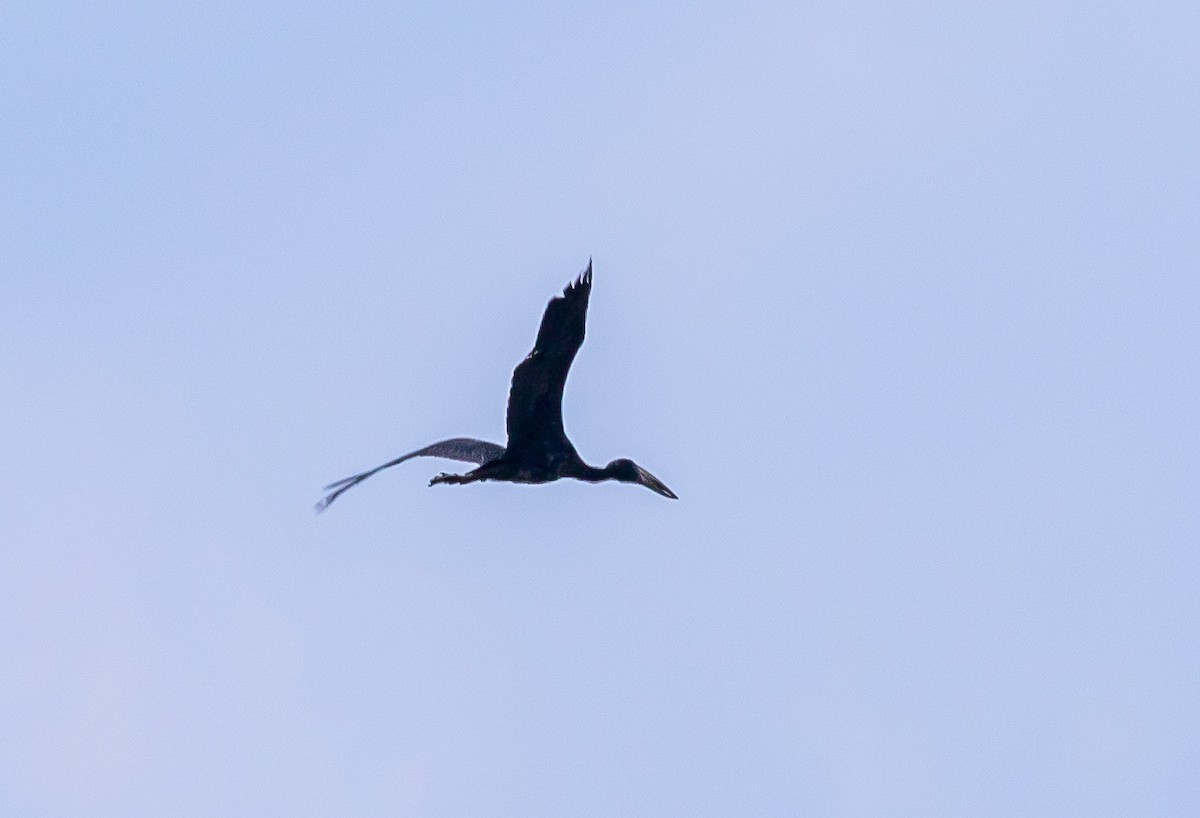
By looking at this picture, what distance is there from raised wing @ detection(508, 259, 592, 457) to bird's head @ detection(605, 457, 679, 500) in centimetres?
129

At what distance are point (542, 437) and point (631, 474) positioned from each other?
81.7 inches

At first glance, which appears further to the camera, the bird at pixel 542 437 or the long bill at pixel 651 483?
the long bill at pixel 651 483

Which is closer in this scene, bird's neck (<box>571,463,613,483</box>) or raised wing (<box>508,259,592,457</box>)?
raised wing (<box>508,259,592,457</box>)

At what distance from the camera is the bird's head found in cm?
2755

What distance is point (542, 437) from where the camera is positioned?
86.1 feet

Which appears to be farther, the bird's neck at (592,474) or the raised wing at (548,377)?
the bird's neck at (592,474)

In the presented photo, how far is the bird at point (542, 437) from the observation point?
23953mm

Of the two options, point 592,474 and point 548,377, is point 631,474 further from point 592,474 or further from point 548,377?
point 548,377

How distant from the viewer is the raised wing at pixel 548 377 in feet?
78.5

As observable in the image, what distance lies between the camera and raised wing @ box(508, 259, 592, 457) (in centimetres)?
2392

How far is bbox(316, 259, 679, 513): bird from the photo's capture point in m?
24.0

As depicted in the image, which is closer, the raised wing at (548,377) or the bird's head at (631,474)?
the raised wing at (548,377)

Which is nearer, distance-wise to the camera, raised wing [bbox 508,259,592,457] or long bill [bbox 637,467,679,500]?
raised wing [bbox 508,259,592,457]

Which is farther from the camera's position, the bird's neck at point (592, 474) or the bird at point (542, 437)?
the bird's neck at point (592, 474)
